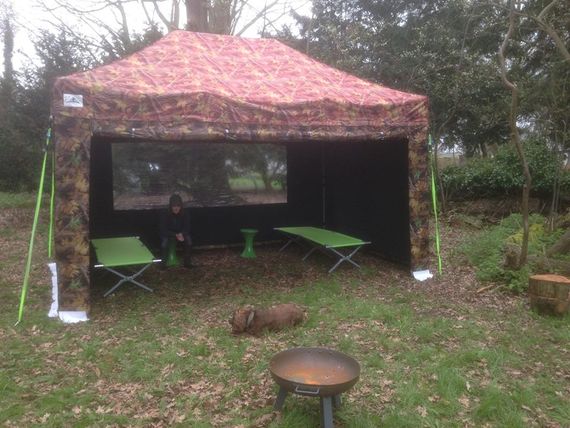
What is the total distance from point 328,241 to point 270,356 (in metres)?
3.05

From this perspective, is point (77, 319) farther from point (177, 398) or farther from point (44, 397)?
point (177, 398)

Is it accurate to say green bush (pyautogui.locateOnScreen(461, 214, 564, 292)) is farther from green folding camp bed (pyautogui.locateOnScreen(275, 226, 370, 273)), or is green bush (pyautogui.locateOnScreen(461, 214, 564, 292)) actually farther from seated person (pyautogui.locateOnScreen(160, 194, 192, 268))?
seated person (pyautogui.locateOnScreen(160, 194, 192, 268))

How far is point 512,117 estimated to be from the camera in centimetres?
565

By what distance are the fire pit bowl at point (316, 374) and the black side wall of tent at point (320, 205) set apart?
397cm

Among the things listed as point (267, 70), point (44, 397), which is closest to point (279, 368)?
point (44, 397)

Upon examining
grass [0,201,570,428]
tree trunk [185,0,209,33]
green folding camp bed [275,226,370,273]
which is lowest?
grass [0,201,570,428]

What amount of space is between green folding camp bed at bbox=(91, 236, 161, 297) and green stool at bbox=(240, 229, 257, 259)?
1.84 m

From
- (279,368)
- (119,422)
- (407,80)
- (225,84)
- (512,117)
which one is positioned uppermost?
(407,80)

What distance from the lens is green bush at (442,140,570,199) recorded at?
33.9ft

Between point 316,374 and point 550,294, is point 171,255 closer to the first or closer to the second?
point 316,374

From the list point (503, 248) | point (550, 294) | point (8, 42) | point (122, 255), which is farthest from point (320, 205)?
point (8, 42)

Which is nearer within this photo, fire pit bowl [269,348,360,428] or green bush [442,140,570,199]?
fire pit bowl [269,348,360,428]

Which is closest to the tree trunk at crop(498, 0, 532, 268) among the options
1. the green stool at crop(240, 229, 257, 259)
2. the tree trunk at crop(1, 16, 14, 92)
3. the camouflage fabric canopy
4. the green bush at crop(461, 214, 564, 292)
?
the green bush at crop(461, 214, 564, 292)

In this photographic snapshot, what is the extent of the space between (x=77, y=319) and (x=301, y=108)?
3.47m
